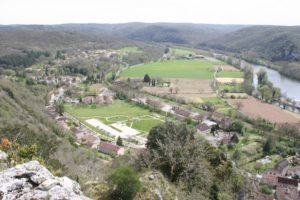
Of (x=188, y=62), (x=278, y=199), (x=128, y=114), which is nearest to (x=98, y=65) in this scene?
(x=188, y=62)

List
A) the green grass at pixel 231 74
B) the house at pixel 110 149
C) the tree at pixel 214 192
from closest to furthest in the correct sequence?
the tree at pixel 214 192
the house at pixel 110 149
the green grass at pixel 231 74

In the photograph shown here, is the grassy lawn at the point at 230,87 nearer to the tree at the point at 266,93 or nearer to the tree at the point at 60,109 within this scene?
the tree at the point at 266,93

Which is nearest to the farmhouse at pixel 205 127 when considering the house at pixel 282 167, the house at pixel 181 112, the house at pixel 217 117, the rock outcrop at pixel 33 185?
the house at pixel 217 117

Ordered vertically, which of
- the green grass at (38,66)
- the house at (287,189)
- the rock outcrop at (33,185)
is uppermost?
the rock outcrop at (33,185)

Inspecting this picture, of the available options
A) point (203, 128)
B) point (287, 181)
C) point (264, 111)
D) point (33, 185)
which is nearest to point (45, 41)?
point (264, 111)

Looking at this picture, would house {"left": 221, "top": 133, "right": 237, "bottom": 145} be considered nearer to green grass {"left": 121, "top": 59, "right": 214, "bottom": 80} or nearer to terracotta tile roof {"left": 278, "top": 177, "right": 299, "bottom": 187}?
terracotta tile roof {"left": 278, "top": 177, "right": 299, "bottom": 187}

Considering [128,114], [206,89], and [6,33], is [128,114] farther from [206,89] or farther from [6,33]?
[6,33]

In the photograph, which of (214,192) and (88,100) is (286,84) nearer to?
(88,100)
